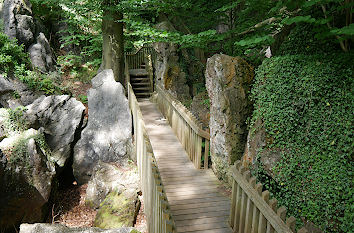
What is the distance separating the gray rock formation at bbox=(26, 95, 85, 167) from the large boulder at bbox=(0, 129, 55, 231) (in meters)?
1.27

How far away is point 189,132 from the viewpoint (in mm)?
7016

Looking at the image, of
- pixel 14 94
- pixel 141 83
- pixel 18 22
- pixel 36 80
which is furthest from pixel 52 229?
pixel 141 83

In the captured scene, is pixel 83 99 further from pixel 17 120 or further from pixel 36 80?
pixel 17 120

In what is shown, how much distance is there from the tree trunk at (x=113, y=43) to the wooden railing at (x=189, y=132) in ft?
10.6

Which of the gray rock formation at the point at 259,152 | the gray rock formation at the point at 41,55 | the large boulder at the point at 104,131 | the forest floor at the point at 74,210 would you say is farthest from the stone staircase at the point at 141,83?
the gray rock formation at the point at 259,152

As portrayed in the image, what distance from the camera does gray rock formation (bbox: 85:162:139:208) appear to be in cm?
685

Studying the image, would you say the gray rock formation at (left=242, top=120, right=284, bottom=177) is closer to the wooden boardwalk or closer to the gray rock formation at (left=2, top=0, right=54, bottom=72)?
the wooden boardwalk

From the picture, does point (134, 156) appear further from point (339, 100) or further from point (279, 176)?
point (339, 100)

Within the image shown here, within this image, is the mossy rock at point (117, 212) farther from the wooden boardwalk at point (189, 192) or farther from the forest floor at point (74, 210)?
the wooden boardwalk at point (189, 192)

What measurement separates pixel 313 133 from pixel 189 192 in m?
2.81

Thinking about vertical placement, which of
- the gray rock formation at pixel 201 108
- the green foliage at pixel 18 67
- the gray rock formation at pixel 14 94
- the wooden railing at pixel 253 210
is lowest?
the wooden railing at pixel 253 210

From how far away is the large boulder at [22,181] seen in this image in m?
6.28

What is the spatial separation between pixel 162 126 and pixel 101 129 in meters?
2.22

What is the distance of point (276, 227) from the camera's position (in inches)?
Answer: 121
